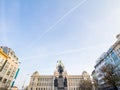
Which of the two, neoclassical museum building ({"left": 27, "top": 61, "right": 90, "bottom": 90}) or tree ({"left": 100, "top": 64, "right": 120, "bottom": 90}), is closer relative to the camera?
tree ({"left": 100, "top": 64, "right": 120, "bottom": 90})

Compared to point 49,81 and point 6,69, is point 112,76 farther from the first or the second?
point 49,81

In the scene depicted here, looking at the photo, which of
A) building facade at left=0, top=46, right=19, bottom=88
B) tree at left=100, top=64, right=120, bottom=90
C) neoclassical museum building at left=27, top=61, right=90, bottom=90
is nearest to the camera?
tree at left=100, top=64, right=120, bottom=90

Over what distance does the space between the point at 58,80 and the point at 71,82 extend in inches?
1675

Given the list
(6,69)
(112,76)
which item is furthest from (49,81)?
(112,76)

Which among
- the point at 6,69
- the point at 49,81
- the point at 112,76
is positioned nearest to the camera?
the point at 112,76

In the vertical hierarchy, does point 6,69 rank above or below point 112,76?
above

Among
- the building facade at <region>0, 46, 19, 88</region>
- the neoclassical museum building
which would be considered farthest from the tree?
the neoclassical museum building

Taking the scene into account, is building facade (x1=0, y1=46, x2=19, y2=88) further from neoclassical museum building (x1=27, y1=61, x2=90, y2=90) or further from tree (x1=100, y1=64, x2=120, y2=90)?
neoclassical museum building (x1=27, y1=61, x2=90, y2=90)

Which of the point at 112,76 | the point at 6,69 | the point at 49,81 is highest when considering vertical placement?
the point at 49,81

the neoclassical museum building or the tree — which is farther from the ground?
the neoclassical museum building

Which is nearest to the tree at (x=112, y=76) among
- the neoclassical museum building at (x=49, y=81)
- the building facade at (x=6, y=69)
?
the building facade at (x=6, y=69)

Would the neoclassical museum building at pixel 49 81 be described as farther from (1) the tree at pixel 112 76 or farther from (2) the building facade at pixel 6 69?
(1) the tree at pixel 112 76

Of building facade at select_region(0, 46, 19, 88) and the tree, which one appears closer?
the tree

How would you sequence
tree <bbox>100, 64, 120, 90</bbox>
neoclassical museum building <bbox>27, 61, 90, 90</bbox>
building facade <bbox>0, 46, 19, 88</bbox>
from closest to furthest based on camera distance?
1. tree <bbox>100, 64, 120, 90</bbox>
2. building facade <bbox>0, 46, 19, 88</bbox>
3. neoclassical museum building <bbox>27, 61, 90, 90</bbox>
